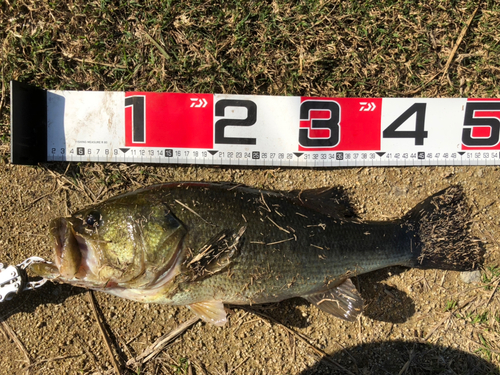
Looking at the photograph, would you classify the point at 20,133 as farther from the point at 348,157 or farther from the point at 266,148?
the point at 348,157

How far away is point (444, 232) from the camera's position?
3002 millimetres

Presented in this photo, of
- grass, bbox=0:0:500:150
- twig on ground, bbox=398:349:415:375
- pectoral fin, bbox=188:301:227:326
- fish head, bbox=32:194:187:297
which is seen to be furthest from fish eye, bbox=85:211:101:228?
twig on ground, bbox=398:349:415:375

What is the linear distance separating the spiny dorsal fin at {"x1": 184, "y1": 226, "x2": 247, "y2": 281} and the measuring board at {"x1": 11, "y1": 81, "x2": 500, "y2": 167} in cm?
84

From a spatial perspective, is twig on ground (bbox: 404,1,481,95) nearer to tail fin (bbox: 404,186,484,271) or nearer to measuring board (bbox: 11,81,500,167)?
measuring board (bbox: 11,81,500,167)

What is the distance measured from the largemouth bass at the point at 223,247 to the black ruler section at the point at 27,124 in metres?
0.94

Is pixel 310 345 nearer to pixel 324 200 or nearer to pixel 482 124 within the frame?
pixel 324 200

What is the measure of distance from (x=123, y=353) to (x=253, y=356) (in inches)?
48.2

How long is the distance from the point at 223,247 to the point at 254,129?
117cm

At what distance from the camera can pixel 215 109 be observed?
118 inches

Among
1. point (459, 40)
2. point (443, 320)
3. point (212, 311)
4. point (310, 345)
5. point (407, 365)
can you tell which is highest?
point (459, 40)

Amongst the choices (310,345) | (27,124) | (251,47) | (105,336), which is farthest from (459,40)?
(105,336)

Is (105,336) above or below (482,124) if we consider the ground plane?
below

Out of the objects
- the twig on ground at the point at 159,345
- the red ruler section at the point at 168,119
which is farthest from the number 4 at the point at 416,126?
the twig on ground at the point at 159,345

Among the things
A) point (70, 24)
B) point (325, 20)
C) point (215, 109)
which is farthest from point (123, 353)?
point (325, 20)
